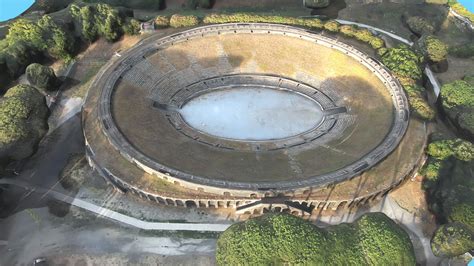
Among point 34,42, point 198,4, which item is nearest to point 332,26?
point 198,4

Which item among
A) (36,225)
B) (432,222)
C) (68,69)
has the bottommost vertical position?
(432,222)

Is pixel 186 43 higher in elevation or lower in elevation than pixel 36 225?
higher

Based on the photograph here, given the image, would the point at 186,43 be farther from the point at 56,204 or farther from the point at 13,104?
the point at 56,204

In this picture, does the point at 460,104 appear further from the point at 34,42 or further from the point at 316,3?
the point at 34,42

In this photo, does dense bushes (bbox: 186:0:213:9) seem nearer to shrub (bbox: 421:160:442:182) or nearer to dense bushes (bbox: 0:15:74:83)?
dense bushes (bbox: 0:15:74:83)

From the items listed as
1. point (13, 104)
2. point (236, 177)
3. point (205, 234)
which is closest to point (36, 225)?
point (13, 104)

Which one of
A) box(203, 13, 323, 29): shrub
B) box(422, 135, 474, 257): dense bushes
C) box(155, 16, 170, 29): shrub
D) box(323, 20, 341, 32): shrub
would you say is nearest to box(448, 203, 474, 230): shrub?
box(422, 135, 474, 257): dense bushes
